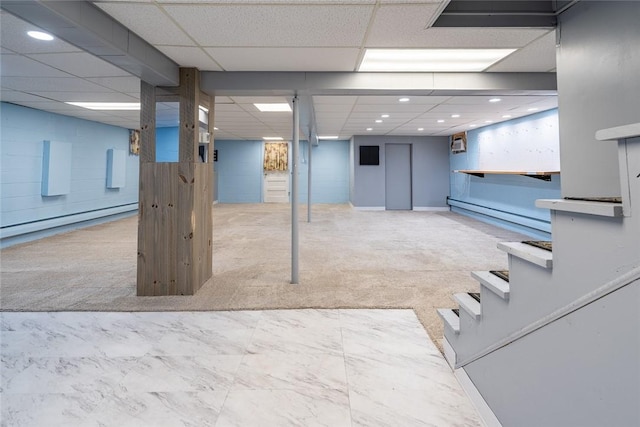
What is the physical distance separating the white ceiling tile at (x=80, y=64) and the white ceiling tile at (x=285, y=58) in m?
1.39

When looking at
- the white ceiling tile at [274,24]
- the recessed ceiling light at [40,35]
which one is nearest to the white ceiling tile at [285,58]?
the white ceiling tile at [274,24]

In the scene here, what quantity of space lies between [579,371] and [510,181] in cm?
747

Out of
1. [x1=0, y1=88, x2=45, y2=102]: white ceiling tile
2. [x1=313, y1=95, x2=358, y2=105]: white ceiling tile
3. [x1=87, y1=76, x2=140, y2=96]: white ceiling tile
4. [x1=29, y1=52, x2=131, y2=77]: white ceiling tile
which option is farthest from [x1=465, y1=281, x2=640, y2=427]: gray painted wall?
[x1=0, y1=88, x2=45, y2=102]: white ceiling tile

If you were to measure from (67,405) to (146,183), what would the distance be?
2.08 meters

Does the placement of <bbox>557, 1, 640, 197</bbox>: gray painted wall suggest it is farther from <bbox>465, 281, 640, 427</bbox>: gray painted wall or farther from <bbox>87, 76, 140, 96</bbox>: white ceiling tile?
<bbox>87, 76, 140, 96</bbox>: white ceiling tile

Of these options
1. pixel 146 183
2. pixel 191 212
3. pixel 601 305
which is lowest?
pixel 601 305

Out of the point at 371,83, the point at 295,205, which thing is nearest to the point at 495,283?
the point at 295,205

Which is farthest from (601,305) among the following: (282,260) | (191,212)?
(282,260)

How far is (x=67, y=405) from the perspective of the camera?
5.58 feet

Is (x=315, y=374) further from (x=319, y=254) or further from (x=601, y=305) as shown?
(x=319, y=254)

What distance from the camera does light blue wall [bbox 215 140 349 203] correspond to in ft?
42.7

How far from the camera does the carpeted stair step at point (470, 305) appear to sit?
1.76 meters

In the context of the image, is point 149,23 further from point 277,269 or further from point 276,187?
point 276,187

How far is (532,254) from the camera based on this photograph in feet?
4.33
